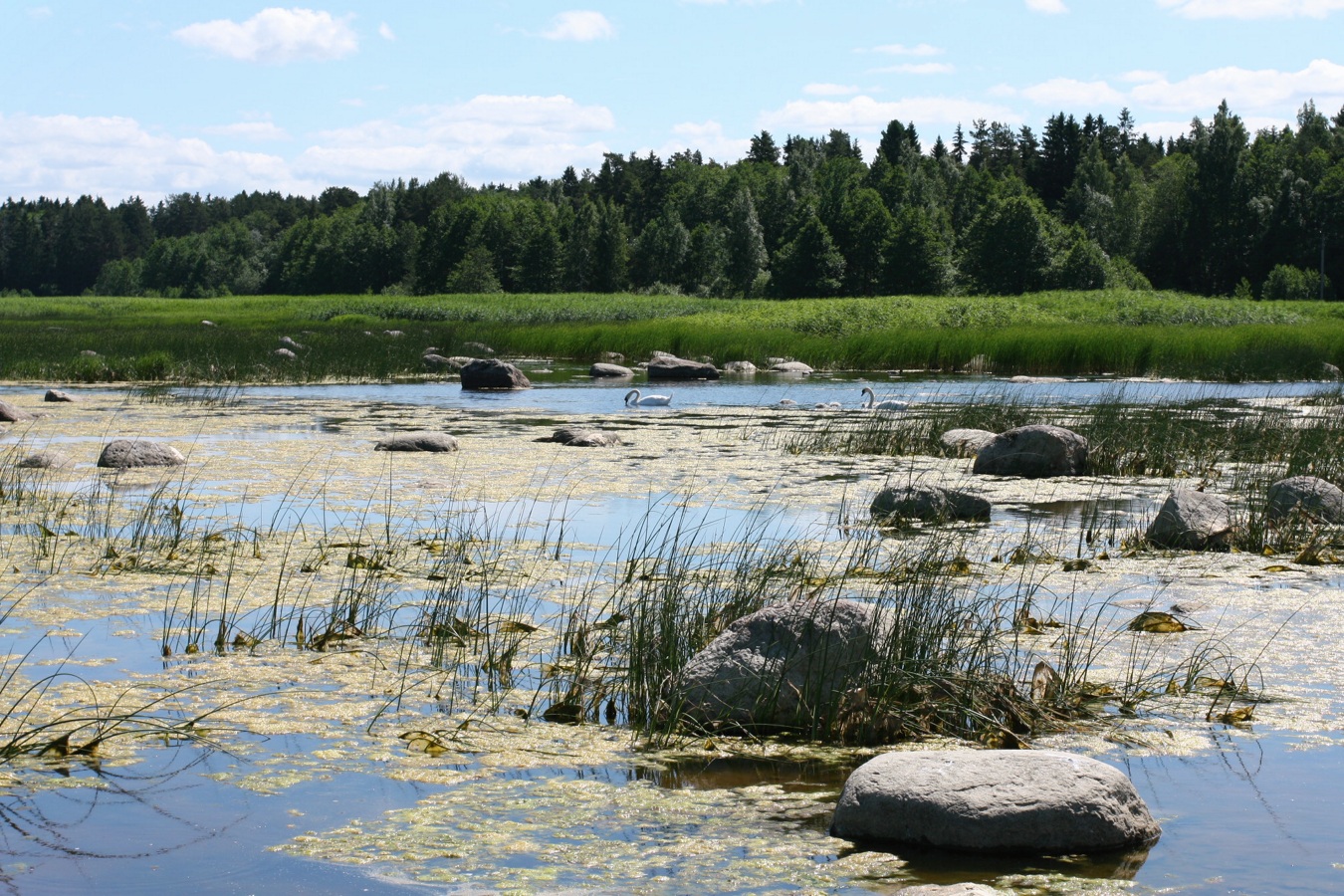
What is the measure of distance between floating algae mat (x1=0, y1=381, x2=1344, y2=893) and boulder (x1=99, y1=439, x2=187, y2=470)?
1020mm

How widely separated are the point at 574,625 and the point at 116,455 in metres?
7.01

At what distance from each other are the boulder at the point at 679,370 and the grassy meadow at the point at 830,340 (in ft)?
12.9

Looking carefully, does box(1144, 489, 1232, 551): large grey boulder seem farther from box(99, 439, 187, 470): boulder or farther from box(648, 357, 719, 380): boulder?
box(648, 357, 719, 380): boulder

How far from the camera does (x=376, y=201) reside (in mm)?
105250

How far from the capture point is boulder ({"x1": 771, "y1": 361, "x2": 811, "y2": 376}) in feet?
95.9

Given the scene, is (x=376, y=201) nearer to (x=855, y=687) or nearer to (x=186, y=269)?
(x=186, y=269)

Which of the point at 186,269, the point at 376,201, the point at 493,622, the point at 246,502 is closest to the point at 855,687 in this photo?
the point at 493,622

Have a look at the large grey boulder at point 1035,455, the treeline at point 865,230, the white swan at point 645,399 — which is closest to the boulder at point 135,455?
the large grey boulder at point 1035,455

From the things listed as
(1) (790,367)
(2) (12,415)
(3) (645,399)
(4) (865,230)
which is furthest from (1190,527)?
(4) (865,230)

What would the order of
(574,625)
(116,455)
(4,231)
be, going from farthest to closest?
(4,231), (116,455), (574,625)

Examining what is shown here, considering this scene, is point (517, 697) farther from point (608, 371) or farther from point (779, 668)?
point (608, 371)

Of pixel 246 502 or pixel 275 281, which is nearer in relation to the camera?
pixel 246 502

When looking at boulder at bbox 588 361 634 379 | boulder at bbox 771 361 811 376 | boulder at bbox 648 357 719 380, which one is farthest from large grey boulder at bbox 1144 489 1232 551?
boulder at bbox 771 361 811 376

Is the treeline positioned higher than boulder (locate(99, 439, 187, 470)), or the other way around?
the treeline
